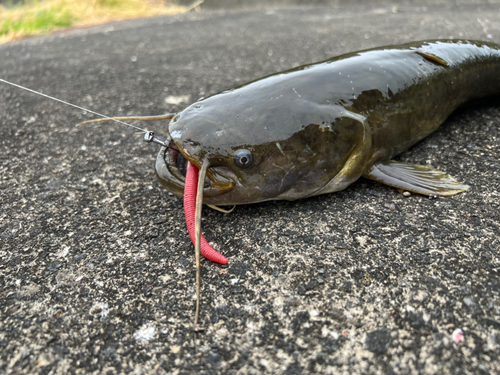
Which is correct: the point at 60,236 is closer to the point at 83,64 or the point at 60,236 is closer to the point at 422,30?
the point at 83,64

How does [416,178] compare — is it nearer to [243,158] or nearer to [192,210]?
[243,158]

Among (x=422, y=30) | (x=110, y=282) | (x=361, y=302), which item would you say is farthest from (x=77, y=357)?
(x=422, y=30)

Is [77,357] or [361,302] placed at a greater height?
[361,302]

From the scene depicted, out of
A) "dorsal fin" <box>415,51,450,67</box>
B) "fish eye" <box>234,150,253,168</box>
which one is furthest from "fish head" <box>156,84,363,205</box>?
"dorsal fin" <box>415,51,450,67</box>

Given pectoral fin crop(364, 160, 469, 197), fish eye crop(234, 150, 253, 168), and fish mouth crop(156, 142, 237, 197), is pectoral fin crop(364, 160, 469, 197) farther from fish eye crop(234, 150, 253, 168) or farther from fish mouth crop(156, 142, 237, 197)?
fish mouth crop(156, 142, 237, 197)

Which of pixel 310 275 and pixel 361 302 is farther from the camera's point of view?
pixel 310 275

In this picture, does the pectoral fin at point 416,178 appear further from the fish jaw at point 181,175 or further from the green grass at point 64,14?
the green grass at point 64,14

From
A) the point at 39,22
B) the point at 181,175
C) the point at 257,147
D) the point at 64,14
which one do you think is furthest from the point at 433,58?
the point at 64,14
